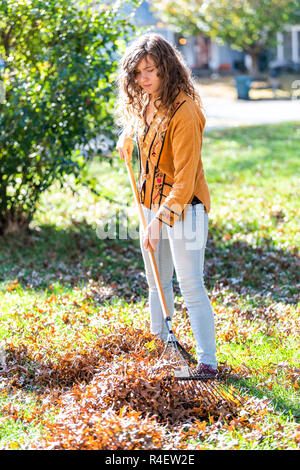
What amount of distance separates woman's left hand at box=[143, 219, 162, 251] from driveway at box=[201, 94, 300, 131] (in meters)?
10.8

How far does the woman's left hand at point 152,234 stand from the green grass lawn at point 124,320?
69cm

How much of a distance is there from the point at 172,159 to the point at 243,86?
807 inches

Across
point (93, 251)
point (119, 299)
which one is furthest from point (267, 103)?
point (119, 299)

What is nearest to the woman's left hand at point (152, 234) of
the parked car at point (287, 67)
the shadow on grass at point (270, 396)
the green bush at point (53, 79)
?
the shadow on grass at point (270, 396)

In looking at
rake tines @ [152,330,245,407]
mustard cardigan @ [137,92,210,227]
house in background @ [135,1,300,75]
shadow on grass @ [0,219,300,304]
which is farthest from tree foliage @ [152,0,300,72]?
rake tines @ [152,330,245,407]

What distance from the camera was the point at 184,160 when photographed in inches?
137

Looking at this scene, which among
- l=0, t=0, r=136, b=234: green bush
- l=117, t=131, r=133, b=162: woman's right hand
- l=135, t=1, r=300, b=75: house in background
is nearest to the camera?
l=117, t=131, r=133, b=162: woman's right hand

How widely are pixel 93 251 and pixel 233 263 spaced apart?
1569 mm

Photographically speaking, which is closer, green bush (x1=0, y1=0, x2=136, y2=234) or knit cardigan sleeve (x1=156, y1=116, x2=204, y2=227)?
knit cardigan sleeve (x1=156, y1=116, x2=204, y2=227)

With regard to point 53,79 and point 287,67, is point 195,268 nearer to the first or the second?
point 53,79

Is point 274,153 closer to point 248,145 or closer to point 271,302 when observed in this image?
point 248,145

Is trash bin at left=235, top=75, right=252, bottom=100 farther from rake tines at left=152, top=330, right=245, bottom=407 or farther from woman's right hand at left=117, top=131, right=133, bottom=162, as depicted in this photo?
rake tines at left=152, top=330, right=245, bottom=407

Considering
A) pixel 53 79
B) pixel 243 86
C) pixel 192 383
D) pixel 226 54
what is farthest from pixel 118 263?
pixel 226 54

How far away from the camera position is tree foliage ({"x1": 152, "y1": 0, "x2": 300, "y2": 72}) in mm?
25828
